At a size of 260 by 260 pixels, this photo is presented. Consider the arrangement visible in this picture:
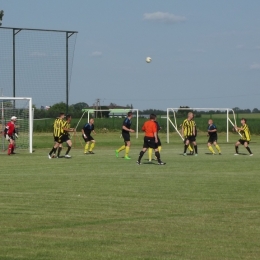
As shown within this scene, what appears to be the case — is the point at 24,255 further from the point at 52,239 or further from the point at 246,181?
the point at 246,181

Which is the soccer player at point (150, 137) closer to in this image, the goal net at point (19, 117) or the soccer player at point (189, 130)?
the soccer player at point (189, 130)

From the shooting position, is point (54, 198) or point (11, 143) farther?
point (11, 143)

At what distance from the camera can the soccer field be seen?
9883 millimetres

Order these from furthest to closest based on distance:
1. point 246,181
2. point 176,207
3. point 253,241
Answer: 1. point 246,181
2. point 176,207
3. point 253,241

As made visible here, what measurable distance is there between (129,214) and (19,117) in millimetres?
27162

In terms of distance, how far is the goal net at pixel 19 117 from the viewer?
3825 cm

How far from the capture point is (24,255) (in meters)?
9.45

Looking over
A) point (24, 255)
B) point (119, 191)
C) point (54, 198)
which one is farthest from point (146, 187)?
point (24, 255)

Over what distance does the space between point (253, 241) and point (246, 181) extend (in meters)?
9.38

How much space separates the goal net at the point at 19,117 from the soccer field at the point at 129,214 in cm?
1504

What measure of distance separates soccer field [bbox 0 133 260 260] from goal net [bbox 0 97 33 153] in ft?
49.4

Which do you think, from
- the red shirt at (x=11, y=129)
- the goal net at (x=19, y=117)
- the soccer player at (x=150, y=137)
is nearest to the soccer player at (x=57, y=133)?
the red shirt at (x=11, y=129)

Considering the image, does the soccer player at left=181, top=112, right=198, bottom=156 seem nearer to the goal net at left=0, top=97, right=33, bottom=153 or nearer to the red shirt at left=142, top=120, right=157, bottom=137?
the red shirt at left=142, top=120, right=157, bottom=137

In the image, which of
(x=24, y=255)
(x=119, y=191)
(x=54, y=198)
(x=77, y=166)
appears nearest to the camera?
(x=24, y=255)
